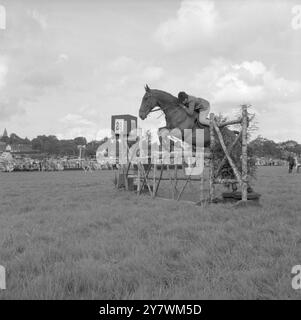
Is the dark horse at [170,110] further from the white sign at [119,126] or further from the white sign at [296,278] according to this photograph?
the white sign at [296,278]

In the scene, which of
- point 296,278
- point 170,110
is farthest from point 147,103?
point 296,278

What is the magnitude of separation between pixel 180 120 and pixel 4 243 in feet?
18.8

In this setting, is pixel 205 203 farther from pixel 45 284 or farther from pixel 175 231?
pixel 45 284

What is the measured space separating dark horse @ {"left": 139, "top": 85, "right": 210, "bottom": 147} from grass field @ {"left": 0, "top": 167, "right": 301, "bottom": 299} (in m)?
2.82

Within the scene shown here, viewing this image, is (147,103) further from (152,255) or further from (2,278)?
(2,278)

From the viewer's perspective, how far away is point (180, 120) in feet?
31.8

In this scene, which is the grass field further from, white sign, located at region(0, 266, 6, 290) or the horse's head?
the horse's head

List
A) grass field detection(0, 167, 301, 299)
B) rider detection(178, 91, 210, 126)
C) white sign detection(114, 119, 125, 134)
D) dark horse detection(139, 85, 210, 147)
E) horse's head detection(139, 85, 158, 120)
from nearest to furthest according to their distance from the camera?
1. grass field detection(0, 167, 301, 299)
2. rider detection(178, 91, 210, 126)
3. dark horse detection(139, 85, 210, 147)
4. horse's head detection(139, 85, 158, 120)
5. white sign detection(114, 119, 125, 134)

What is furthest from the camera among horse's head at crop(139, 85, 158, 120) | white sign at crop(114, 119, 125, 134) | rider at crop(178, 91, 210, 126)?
white sign at crop(114, 119, 125, 134)

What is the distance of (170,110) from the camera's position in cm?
1009

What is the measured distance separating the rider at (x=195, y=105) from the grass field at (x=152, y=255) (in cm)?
294

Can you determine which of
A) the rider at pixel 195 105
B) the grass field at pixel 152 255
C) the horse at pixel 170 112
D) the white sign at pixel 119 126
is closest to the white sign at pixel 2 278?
the grass field at pixel 152 255

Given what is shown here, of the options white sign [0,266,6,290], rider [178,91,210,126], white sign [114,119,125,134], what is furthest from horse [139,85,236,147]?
white sign [0,266,6,290]

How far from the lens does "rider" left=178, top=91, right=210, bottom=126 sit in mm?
9570
